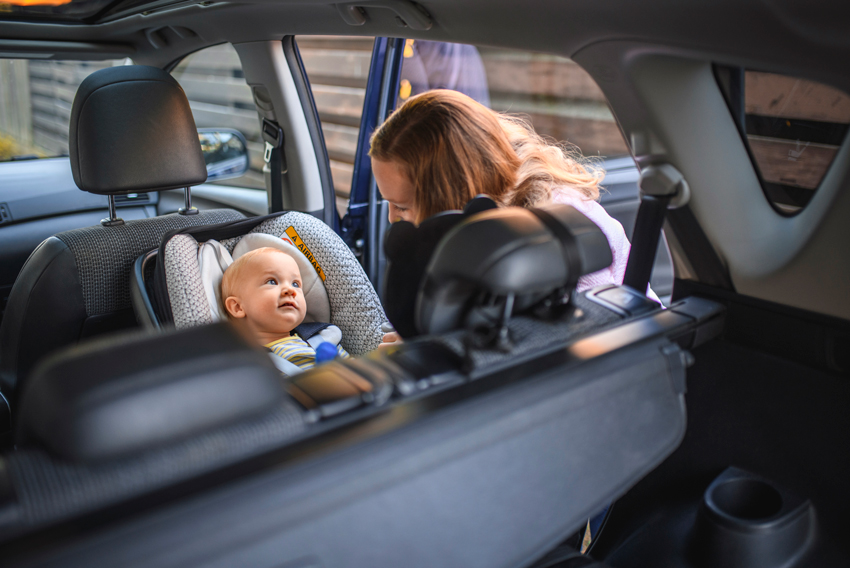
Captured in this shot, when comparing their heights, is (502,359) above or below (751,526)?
above

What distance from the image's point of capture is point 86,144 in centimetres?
174

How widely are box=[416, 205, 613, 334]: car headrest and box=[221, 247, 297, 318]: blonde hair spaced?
1.03 meters

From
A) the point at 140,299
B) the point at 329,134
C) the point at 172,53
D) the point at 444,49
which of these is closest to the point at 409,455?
the point at 140,299

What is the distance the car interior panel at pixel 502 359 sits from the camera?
2.01 ft

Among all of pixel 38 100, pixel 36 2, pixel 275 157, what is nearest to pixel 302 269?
pixel 275 157

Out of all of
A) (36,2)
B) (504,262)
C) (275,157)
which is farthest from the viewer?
(275,157)

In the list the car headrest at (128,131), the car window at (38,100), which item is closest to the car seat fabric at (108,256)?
the car headrest at (128,131)

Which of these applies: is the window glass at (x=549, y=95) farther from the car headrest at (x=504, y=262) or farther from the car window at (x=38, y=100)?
the car window at (x=38, y=100)

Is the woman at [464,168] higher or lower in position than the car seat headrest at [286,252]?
higher

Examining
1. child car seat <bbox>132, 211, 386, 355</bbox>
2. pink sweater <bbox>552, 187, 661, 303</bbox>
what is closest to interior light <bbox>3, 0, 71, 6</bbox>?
child car seat <bbox>132, 211, 386, 355</bbox>

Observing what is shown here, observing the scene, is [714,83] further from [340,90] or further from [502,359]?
[340,90]

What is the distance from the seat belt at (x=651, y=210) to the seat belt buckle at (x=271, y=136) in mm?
1986

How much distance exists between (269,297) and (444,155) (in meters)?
0.68

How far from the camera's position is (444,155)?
143 centimetres
